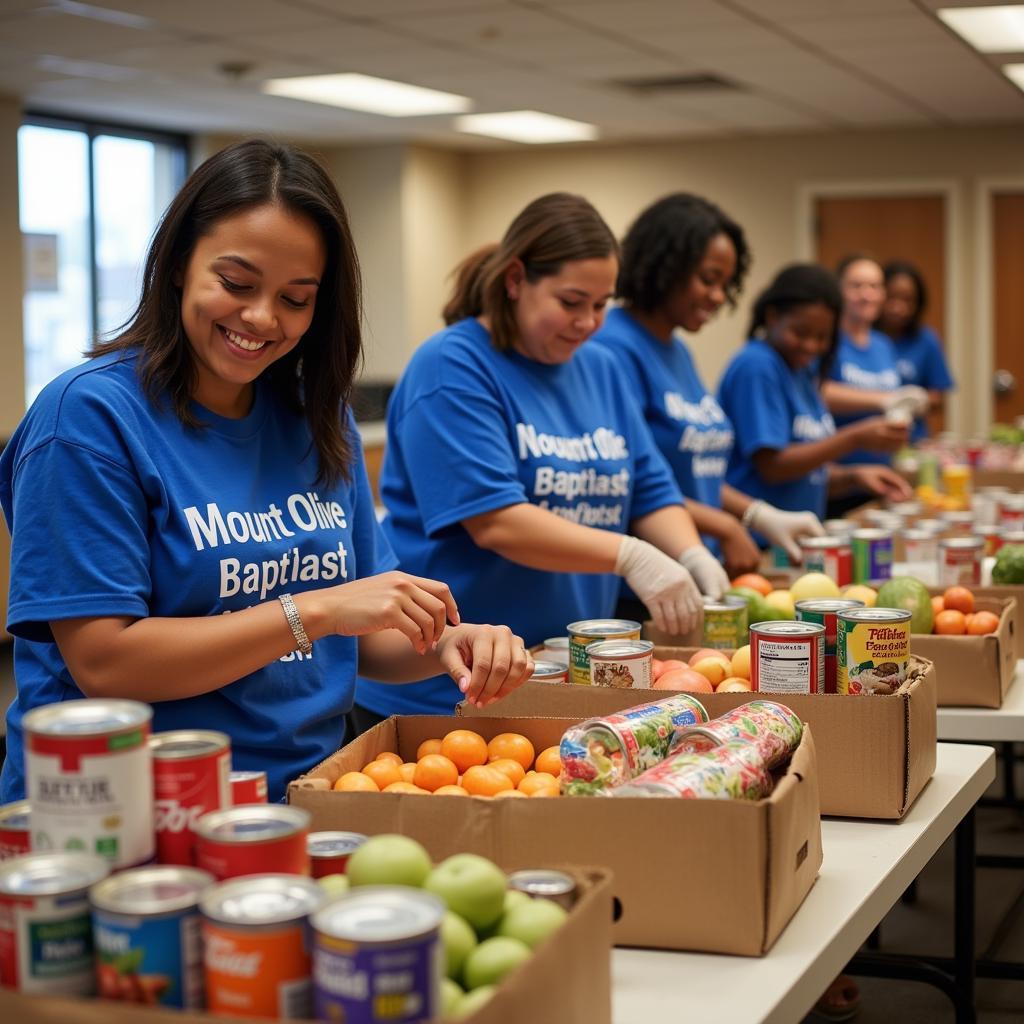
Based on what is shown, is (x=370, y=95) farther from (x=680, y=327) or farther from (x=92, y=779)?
(x=92, y=779)

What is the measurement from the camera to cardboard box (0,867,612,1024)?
2.97ft

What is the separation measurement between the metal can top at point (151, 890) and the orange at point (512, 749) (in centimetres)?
63

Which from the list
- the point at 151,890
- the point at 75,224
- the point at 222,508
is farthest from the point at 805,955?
the point at 75,224

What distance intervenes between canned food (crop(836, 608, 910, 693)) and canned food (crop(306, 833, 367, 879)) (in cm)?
77

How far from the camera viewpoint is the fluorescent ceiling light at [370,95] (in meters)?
7.20

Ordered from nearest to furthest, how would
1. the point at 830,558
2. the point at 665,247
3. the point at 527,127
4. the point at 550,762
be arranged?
the point at 550,762 < the point at 830,558 < the point at 665,247 < the point at 527,127

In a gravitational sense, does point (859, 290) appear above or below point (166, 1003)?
above

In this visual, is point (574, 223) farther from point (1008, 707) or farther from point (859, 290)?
point (859, 290)

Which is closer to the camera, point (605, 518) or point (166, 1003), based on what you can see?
point (166, 1003)

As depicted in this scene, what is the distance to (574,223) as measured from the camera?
238 cm

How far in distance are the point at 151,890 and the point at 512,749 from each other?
0.68 metres

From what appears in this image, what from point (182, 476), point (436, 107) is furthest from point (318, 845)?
point (436, 107)

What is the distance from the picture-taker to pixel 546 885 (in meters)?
1.11

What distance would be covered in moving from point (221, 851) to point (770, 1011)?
51 cm
